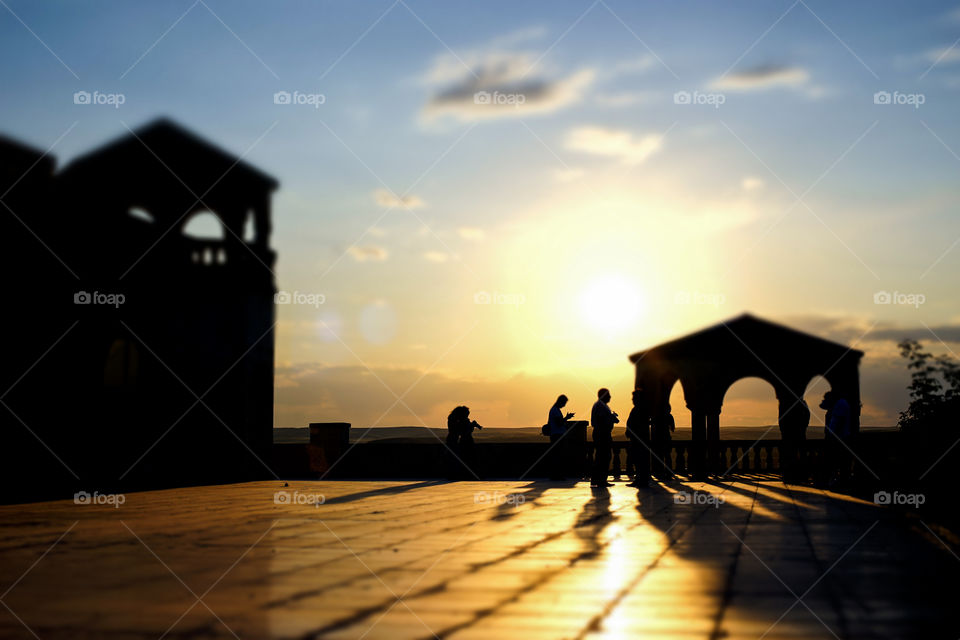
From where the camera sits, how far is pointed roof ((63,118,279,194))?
→ 19.9 m

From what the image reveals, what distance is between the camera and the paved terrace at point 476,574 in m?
4.71

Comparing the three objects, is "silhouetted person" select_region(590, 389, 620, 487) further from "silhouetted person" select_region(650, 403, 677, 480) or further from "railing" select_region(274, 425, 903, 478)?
"railing" select_region(274, 425, 903, 478)

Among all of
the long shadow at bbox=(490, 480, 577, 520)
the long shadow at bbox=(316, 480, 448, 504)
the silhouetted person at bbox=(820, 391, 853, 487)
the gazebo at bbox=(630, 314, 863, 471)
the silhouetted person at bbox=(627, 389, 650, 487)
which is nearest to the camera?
the long shadow at bbox=(490, 480, 577, 520)

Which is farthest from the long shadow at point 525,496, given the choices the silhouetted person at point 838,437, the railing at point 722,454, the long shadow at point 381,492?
the silhouetted person at point 838,437

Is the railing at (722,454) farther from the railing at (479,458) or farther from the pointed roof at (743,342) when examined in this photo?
the pointed roof at (743,342)

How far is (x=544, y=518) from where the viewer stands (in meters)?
11.1

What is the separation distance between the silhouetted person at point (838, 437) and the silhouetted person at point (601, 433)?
397 cm

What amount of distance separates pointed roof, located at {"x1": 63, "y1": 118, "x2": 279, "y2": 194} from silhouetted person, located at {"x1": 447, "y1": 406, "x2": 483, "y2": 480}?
7.46 m

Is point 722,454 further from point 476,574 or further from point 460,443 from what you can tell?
point 476,574

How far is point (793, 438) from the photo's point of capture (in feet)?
72.1

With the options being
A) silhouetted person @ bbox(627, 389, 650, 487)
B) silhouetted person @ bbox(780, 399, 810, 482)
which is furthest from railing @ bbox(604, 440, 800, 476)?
silhouetted person @ bbox(627, 389, 650, 487)

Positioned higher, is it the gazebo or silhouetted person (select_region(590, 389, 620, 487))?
the gazebo

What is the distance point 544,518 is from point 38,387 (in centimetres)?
1104

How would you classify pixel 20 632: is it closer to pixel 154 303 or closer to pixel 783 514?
pixel 783 514
